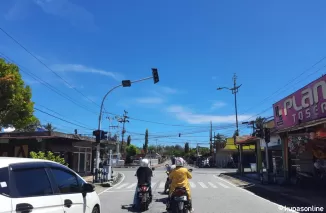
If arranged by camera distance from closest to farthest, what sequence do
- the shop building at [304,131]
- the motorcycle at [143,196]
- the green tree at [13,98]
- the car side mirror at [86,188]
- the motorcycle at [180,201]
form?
the car side mirror at [86,188]
the motorcycle at [180,201]
the motorcycle at [143,196]
the shop building at [304,131]
the green tree at [13,98]

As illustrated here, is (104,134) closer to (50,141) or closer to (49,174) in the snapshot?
(50,141)

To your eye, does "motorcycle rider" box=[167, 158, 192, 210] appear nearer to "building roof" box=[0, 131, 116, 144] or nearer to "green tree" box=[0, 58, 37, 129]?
"green tree" box=[0, 58, 37, 129]

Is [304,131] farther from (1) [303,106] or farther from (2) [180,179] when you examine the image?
(2) [180,179]

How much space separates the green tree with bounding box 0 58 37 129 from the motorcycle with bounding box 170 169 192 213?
13.0m

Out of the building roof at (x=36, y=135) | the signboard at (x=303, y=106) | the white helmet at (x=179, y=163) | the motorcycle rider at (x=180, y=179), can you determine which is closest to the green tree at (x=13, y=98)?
the building roof at (x=36, y=135)

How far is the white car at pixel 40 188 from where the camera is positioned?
4.61 metres

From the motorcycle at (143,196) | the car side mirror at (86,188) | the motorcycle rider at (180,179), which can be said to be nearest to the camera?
the car side mirror at (86,188)

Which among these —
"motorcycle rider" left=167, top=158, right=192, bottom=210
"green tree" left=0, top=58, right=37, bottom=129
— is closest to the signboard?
"motorcycle rider" left=167, top=158, right=192, bottom=210

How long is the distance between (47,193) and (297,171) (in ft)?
60.6

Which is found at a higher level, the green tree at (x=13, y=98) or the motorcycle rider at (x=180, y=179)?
the green tree at (x=13, y=98)

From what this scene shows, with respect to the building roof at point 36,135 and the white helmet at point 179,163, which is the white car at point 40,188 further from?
the building roof at point 36,135

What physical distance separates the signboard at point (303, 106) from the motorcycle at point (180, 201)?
9.75 metres

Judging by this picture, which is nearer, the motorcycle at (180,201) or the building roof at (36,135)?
the motorcycle at (180,201)

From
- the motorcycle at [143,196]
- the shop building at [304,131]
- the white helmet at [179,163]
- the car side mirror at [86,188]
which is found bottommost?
the motorcycle at [143,196]
